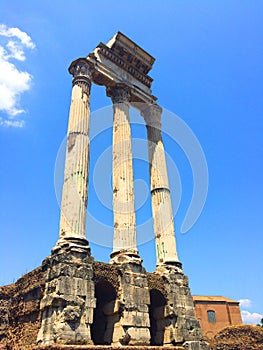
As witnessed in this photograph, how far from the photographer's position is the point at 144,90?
64.1ft

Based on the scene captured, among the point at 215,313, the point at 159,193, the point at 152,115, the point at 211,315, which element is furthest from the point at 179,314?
the point at 215,313

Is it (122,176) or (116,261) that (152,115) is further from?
(116,261)

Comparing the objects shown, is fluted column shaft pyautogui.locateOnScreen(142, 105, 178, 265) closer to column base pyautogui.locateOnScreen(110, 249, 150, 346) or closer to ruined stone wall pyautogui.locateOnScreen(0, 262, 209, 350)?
ruined stone wall pyautogui.locateOnScreen(0, 262, 209, 350)

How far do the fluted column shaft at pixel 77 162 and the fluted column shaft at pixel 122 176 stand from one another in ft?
6.82

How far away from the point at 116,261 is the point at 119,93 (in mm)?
9426

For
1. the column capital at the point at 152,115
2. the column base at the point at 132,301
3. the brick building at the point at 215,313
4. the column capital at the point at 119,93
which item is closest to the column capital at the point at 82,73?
the column capital at the point at 119,93

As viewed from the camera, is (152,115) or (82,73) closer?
(82,73)

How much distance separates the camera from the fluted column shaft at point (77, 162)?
39.5ft

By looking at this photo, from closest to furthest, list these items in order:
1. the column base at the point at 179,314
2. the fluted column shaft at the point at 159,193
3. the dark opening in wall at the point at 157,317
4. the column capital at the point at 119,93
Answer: the column base at the point at 179,314
the dark opening in wall at the point at 157,317
the fluted column shaft at the point at 159,193
the column capital at the point at 119,93

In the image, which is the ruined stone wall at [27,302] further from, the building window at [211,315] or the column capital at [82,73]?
the building window at [211,315]

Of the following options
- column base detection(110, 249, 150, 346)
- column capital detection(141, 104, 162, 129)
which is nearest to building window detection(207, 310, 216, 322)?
column capital detection(141, 104, 162, 129)

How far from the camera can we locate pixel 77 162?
13.3 metres

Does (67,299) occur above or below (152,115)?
below

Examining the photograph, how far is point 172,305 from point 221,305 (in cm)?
4069
